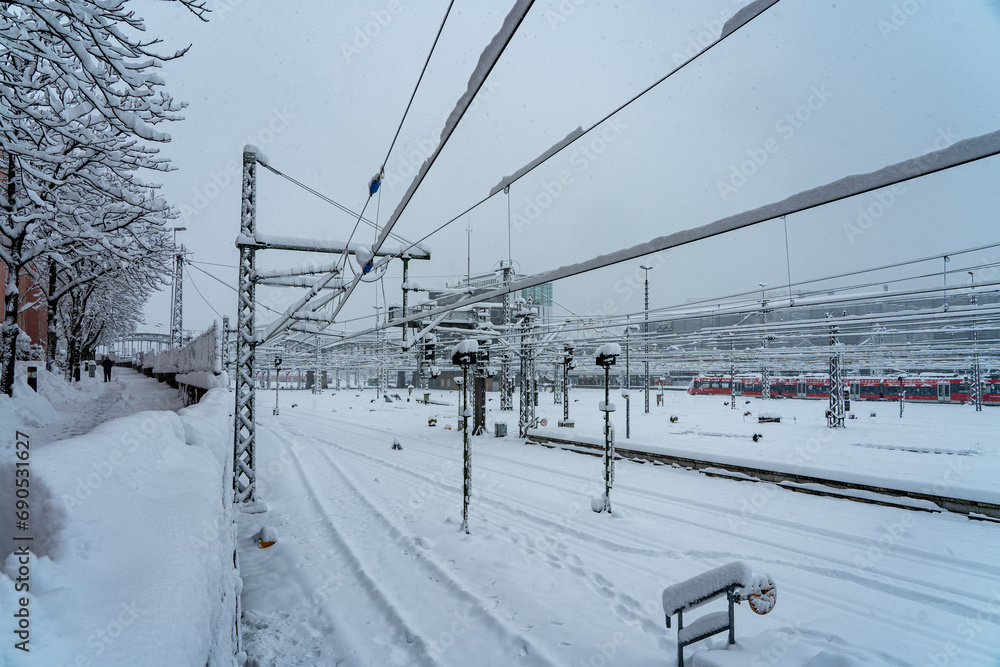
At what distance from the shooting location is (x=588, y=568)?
6148 millimetres

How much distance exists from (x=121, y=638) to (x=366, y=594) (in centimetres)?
507

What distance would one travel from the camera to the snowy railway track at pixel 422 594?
435 centimetres

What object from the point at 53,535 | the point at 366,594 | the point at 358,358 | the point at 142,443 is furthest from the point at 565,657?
the point at 358,358

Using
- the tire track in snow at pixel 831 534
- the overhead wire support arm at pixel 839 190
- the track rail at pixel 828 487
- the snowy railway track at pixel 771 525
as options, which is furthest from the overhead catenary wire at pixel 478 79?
the track rail at pixel 828 487

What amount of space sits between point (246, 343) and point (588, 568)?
770 centimetres

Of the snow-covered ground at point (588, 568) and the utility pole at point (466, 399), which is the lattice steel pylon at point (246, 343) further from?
the utility pole at point (466, 399)

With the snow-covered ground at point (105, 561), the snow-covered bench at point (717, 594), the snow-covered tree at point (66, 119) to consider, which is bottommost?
the snow-covered bench at point (717, 594)

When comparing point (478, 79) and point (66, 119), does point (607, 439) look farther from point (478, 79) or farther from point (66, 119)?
point (66, 119)

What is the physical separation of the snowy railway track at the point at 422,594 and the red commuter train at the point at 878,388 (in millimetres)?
34111

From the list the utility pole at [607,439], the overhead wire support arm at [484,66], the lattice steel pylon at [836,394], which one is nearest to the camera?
the overhead wire support arm at [484,66]

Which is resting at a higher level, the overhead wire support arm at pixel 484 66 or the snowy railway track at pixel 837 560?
the overhead wire support arm at pixel 484 66

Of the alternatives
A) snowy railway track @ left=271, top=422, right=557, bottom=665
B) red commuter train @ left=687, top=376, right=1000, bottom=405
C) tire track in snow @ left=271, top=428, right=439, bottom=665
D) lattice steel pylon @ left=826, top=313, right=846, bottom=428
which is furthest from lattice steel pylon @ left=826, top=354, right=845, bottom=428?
tire track in snow @ left=271, top=428, right=439, bottom=665

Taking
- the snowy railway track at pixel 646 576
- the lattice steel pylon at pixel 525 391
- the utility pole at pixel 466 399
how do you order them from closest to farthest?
the snowy railway track at pixel 646 576 < the utility pole at pixel 466 399 < the lattice steel pylon at pixel 525 391

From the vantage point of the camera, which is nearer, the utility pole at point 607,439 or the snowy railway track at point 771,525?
the snowy railway track at point 771,525
